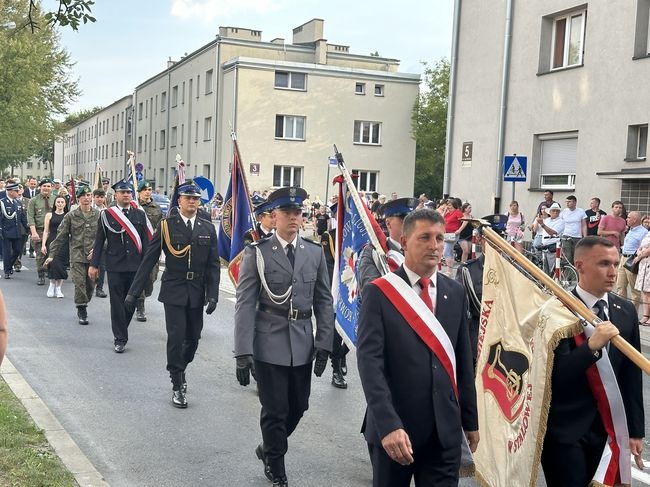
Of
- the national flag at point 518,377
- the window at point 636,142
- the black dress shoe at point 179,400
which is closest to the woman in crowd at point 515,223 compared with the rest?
the window at point 636,142

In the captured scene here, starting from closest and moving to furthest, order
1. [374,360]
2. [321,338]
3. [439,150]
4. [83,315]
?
1. [374,360]
2. [321,338]
3. [83,315]
4. [439,150]

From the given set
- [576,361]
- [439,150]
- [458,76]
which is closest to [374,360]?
[576,361]

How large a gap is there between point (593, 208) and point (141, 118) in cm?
5336

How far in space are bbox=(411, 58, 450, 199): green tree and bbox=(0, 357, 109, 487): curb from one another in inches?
1711

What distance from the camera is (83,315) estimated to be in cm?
1183

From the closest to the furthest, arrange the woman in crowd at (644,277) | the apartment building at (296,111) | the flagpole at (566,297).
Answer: the flagpole at (566,297) < the woman in crowd at (644,277) < the apartment building at (296,111)

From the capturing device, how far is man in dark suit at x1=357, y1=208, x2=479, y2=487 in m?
3.72

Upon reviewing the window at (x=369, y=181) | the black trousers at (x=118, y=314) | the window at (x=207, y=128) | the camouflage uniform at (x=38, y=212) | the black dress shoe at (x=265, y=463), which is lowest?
the black dress shoe at (x=265, y=463)

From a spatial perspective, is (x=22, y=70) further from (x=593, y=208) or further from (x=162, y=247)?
(x=162, y=247)

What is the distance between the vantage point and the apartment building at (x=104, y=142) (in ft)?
240

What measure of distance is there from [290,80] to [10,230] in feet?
104

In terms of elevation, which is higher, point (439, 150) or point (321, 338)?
point (439, 150)

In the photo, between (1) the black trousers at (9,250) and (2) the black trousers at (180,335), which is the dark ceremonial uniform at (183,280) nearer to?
(2) the black trousers at (180,335)

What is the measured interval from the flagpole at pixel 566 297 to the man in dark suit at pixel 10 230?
14.5 meters
